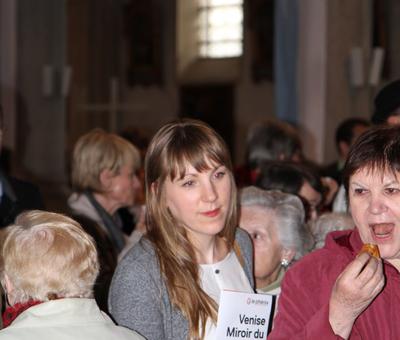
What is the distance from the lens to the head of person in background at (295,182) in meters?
5.19

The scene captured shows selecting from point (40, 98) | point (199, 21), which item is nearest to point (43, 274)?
point (40, 98)

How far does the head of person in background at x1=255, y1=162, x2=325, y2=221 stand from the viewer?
5.19 metres

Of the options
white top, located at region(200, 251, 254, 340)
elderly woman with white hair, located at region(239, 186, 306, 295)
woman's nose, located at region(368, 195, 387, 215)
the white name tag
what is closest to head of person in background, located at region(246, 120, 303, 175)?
elderly woman with white hair, located at region(239, 186, 306, 295)

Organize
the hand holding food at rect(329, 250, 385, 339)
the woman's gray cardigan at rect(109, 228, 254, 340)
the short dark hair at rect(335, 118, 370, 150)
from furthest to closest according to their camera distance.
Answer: the short dark hair at rect(335, 118, 370, 150) < the woman's gray cardigan at rect(109, 228, 254, 340) < the hand holding food at rect(329, 250, 385, 339)

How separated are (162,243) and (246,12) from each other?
16.1 meters

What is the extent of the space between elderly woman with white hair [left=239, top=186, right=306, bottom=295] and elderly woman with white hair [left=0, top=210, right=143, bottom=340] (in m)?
1.18

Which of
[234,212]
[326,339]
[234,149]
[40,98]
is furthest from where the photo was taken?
[234,149]

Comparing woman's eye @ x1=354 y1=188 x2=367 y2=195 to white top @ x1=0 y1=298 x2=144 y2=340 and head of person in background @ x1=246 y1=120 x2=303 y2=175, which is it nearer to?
white top @ x1=0 y1=298 x2=144 y2=340

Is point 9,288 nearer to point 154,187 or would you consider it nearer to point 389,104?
point 154,187

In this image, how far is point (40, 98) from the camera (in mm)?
13844

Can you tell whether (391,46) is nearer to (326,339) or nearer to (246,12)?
→ (246,12)

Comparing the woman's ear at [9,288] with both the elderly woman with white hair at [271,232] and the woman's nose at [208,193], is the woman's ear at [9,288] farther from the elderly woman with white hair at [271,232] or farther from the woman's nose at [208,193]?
the elderly woman with white hair at [271,232]

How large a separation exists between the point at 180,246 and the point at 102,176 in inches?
91.2

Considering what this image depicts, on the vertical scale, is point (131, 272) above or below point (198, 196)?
below
